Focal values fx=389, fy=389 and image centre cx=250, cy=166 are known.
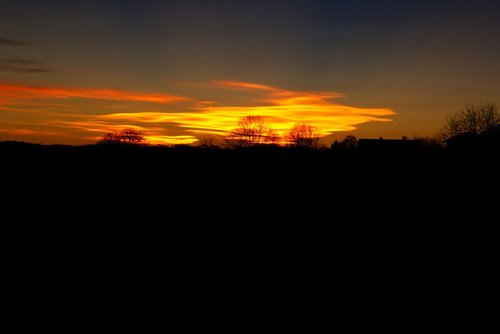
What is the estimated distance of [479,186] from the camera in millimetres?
20062

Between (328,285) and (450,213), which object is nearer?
(328,285)

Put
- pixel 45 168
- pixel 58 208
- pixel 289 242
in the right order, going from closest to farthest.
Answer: pixel 289 242 < pixel 58 208 < pixel 45 168

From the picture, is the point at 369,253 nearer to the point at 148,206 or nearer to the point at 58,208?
the point at 148,206

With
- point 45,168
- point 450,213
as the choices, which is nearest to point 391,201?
point 450,213

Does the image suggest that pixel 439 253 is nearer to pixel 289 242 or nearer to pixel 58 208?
pixel 289 242

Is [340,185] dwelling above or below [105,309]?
above

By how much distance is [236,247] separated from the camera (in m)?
11.4

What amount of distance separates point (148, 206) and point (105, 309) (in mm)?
7987

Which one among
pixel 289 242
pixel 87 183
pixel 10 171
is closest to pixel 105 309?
pixel 289 242

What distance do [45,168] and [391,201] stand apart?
1674 centimetres

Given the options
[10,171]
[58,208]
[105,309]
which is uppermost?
[10,171]

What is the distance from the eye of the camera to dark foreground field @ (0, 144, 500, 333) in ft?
24.9

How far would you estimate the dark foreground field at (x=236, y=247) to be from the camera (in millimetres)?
7594

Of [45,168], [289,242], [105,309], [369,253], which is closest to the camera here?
[105,309]
